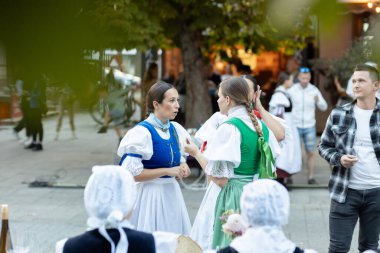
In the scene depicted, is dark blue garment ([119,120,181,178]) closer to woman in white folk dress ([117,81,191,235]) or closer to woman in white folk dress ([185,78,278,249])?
woman in white folk dress ([117,81,191,235])

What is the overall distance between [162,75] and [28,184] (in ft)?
33.5

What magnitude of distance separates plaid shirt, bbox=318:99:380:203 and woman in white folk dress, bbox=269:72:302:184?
483 cm

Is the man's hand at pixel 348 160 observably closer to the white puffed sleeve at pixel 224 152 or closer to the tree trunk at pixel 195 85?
the white puffed sleeve at pixel 224 152

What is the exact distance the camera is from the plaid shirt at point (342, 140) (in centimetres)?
582

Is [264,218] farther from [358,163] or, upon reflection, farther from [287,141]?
[287,141]

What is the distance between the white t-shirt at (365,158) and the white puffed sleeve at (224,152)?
996 mm

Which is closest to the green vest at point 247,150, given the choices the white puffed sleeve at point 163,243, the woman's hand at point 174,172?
the woman's hand at point 174,172

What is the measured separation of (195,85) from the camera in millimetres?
14109

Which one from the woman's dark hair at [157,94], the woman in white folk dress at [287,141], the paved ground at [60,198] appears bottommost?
the paved ground at [60,198]

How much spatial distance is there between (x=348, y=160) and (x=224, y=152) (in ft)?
3.10

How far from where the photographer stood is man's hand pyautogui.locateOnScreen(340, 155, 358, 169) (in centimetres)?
566

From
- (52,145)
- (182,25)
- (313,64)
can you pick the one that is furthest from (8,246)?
(313,64)

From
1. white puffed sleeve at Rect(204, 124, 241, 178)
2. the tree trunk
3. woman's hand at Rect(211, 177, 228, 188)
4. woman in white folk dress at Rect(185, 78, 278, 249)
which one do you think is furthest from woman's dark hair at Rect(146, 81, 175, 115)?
the tree trunk

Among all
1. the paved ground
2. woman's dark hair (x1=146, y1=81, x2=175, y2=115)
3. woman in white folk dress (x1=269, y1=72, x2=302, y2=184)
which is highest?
woman's dark hair (x1=146, y1=81, x2=175, y2=115)
